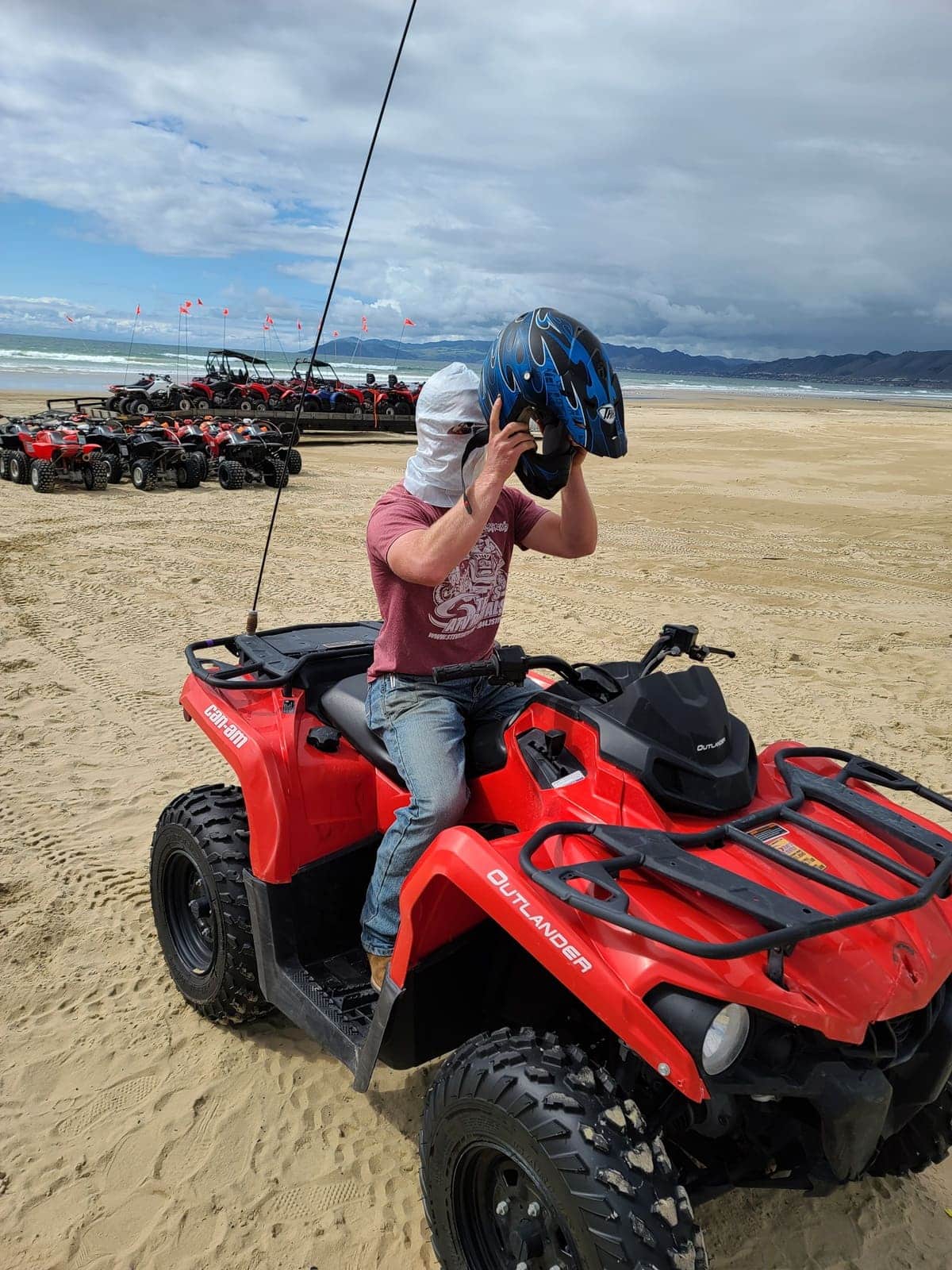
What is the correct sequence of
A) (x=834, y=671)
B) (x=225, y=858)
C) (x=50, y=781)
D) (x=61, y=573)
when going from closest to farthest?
1. (x=225, y=858)
2. (x=50, y=781)
3. (x=834, y=671)
4. (x=61, y=573)

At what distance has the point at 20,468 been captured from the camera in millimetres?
13695

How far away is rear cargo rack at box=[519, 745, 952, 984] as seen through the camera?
5.49ft

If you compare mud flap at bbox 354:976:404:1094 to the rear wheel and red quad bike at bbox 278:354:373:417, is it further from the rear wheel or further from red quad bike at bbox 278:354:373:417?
red quad bike at bbox 278:354:373:417

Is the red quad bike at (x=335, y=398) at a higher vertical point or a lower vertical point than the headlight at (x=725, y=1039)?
lower

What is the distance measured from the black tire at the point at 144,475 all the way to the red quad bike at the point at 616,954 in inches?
471

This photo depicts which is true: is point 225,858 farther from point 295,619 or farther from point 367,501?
point 367,501

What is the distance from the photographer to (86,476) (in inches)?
535

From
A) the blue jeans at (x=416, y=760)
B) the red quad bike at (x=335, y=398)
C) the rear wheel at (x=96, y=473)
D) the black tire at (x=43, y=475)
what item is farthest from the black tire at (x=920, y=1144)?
the red quad bike at (x=335, y=398)

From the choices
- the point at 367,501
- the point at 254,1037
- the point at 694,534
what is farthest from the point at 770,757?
the point at 367,501

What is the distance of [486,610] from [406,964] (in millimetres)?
967

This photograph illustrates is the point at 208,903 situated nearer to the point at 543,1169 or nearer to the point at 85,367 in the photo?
the point at 543,1169

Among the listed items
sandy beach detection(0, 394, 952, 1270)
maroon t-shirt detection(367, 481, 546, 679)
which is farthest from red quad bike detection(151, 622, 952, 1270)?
sandy beach detection(0, 394, 952, 1270)

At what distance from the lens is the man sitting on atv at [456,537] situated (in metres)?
2.14

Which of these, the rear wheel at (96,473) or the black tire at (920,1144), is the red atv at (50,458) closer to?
the rear wheel at (96,473)
